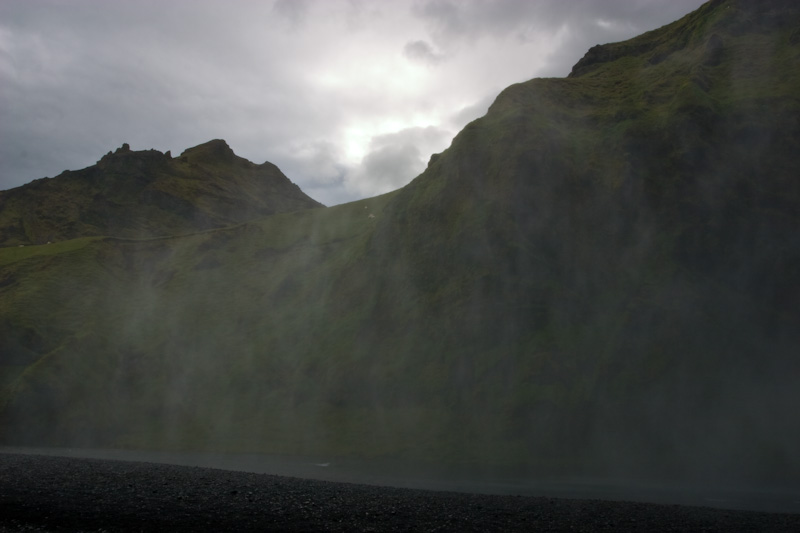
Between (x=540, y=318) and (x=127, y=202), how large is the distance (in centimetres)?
11642

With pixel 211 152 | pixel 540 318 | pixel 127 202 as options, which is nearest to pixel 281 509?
pixel 540 318

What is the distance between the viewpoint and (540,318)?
61.8 metres

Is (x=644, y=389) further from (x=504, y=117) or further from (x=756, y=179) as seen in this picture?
(x=504, y=117)

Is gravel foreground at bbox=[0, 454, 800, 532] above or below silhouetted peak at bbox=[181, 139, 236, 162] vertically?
below

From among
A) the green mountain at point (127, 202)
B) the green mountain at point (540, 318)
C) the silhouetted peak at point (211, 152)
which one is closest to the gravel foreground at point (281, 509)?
the green mountain at point (540, 318)

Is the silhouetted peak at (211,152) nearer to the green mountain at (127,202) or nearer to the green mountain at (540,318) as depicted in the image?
the green mountain at (127,202)

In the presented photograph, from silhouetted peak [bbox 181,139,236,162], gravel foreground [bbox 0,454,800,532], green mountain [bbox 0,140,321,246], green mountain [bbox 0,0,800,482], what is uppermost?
silhouetted peak [bbox 181,139,236,162]

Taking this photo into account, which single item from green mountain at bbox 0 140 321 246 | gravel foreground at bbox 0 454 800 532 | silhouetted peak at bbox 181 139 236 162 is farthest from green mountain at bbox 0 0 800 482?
silhouetted peak at bbox 181 139 236 162

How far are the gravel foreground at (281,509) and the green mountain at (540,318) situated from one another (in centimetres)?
1972

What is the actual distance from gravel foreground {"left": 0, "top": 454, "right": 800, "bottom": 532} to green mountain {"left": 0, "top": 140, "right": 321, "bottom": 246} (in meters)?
117

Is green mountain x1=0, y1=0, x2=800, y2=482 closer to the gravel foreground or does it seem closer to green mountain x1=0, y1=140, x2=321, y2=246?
the gravel foreground

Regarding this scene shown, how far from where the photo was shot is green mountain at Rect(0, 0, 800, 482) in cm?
5322

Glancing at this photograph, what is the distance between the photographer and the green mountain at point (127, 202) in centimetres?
13800

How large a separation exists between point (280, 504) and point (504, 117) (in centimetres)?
6274
